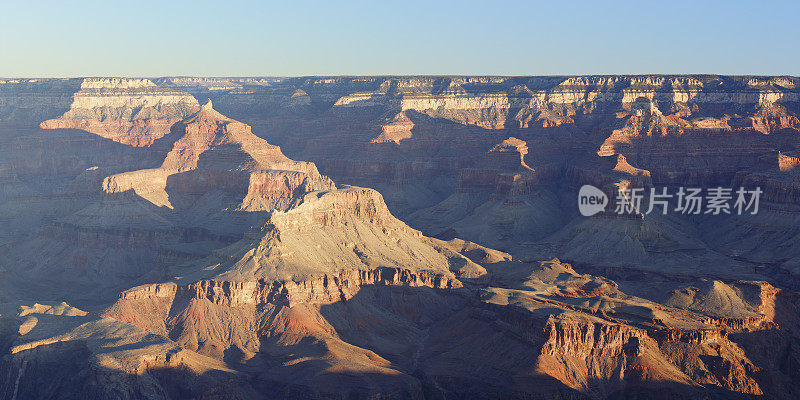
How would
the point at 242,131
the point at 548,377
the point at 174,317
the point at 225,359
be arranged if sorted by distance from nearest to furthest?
the point at 548,377 < the point at 225,359 < the point at 174,317 < the point at 242,131

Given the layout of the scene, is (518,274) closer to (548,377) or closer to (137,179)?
(548,377)

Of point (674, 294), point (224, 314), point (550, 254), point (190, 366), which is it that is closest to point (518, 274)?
point (674, 294)

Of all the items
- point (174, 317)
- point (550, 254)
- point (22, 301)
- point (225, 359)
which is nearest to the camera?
point (225, 359)

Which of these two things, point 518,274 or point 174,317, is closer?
point 174,317

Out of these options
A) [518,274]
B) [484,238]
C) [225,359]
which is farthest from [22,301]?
[484,238]

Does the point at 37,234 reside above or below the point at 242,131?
below

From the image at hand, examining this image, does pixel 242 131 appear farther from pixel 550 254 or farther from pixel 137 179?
pixel 550 254
